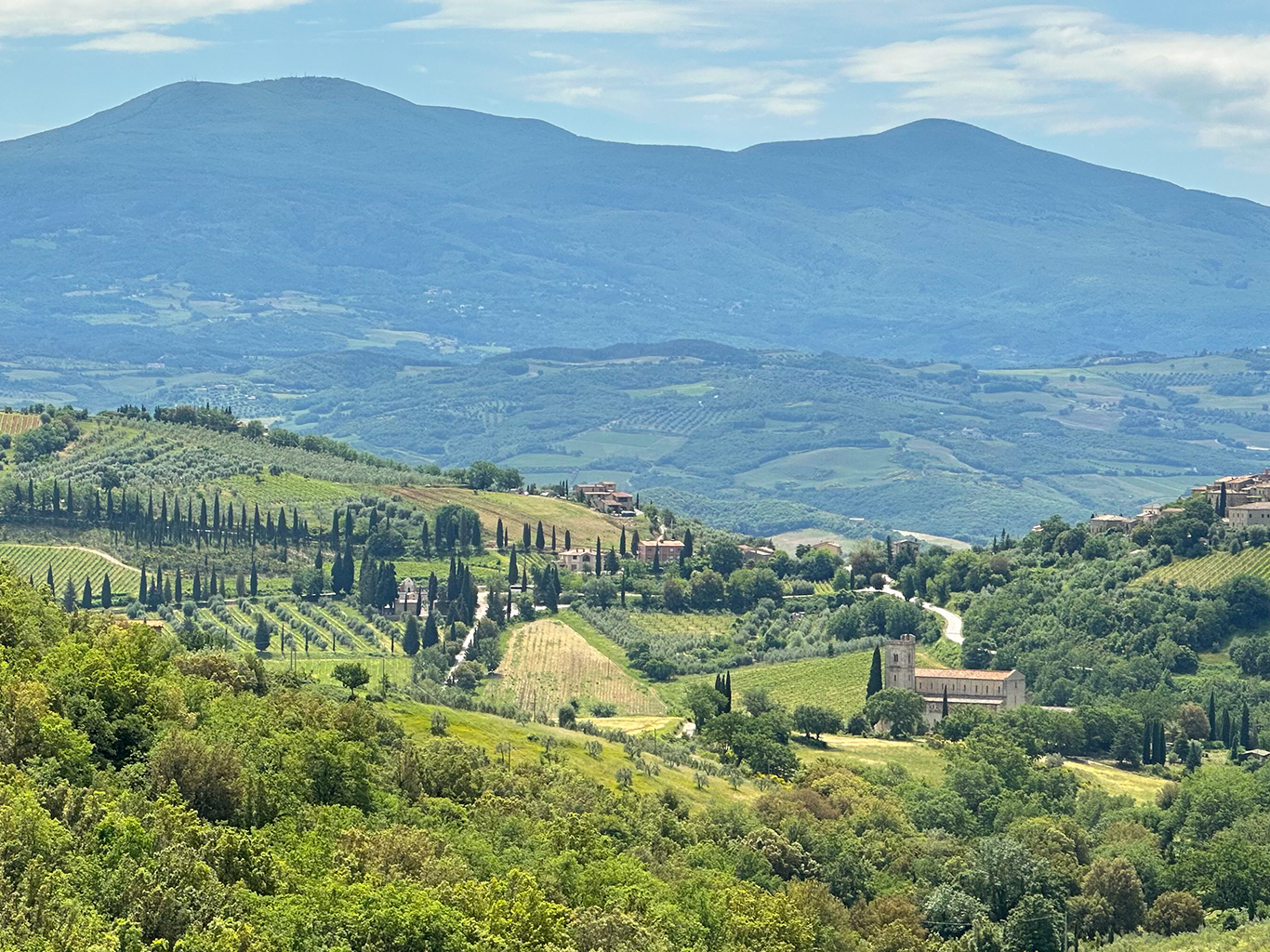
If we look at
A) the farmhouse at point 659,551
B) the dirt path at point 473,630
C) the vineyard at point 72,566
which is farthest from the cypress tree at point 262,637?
the farmhouse at point 659,551

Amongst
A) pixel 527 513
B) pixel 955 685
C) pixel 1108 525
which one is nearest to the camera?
pixel 955 685

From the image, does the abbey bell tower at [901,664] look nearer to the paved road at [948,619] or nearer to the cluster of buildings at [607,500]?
the paved road at [948,619]

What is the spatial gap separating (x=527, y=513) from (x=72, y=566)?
137ft

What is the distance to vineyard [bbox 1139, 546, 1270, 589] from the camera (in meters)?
142

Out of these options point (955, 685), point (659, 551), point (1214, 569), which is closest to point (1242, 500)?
point (1214, 569)

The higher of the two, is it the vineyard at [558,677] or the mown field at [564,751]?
the mown field at [564,751]

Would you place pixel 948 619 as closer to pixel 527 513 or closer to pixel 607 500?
pixel 527 513

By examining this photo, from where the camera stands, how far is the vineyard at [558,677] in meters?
120

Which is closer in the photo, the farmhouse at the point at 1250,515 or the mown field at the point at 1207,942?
the mown field at the point at 1207,942

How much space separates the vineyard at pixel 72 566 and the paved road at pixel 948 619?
50450 mm

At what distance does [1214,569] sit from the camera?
144500mm

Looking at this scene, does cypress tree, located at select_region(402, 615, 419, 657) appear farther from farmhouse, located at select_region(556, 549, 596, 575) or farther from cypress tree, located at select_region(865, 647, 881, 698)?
farmhouse, located at select_region(556, 549, 596, 575)

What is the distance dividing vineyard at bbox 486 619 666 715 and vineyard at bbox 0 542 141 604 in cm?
2433

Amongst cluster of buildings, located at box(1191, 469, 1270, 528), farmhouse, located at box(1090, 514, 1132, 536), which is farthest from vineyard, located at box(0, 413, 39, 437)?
cluster of buildings, located at box(1191, 469, 1270, 528)
